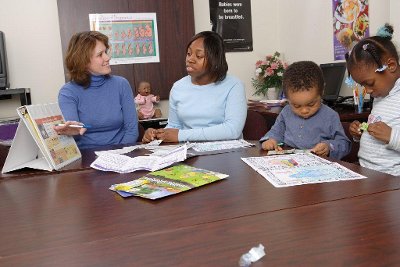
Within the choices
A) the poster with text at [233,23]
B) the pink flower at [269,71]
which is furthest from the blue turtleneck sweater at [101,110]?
the poster with text at [233,23]

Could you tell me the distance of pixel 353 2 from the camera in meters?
3.08

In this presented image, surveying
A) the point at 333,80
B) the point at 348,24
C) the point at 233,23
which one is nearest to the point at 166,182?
the point at 333,80

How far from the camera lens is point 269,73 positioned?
391 cm

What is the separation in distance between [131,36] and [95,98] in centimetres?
190

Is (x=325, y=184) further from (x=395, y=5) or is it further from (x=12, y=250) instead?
(x=395, y=5)

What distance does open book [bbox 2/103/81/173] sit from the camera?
4.77ft

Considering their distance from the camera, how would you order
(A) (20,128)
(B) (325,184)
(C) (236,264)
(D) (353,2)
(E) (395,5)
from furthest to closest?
(D) (353,2), (E) (395,5), (A) (20,128), (B) (325,184), (C) (236,264)

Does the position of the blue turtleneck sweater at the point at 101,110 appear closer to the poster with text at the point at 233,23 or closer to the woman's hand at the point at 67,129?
the woman's hand at the point at 67,129

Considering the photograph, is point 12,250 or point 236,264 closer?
point 236,264

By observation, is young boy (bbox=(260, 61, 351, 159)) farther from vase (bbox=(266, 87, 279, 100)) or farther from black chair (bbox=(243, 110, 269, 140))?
vase (bbox=(266, 87, 279, 100))

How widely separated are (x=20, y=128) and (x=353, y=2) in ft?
8.68

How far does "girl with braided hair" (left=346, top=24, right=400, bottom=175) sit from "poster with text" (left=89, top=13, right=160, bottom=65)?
261cm

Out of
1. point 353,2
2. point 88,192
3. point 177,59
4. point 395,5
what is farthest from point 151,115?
point 88,192

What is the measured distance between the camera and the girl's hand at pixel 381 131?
4.64 ft
